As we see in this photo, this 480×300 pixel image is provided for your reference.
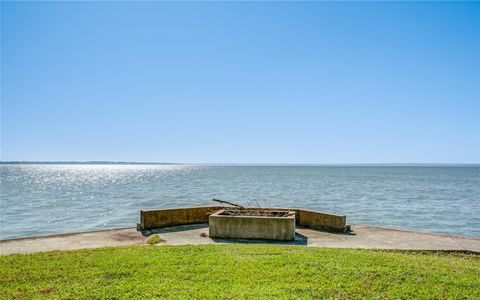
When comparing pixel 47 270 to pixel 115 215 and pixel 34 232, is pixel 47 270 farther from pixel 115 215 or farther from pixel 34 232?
pixel 115 215

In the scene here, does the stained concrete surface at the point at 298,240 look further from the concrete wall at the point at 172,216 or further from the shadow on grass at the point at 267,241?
the concrete wall at the point at 172,216

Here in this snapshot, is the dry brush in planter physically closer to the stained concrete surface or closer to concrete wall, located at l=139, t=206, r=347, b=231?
the stained concrete surface

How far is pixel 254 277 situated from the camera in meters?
7.08

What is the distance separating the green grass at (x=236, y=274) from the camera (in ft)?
20.6

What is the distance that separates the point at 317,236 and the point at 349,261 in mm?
4052

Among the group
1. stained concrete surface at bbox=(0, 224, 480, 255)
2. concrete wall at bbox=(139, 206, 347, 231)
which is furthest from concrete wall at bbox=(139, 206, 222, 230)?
stained concrete surface at bbox=(0, 224, 480, 255)

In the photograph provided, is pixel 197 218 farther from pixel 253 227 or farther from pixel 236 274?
pixel 236 274

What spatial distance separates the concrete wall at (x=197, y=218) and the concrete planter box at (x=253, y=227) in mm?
1954

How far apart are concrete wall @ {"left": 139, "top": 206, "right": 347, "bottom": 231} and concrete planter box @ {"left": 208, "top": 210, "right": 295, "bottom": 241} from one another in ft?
6.41

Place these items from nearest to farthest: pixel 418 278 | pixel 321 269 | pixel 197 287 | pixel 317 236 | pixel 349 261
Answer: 1. pixel 197 287
2. pixel 418 278
3. pixel 321 269
4. pixel 349 261
5. pixel 317 236

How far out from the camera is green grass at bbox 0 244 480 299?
6.29 m

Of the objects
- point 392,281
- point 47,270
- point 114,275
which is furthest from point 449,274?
point 47,270

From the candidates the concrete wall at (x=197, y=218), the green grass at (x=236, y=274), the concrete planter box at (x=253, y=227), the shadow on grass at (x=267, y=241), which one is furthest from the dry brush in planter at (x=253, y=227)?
the green grass at (x=236, y=274)

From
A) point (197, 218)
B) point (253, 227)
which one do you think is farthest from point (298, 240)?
point (197, 218)
